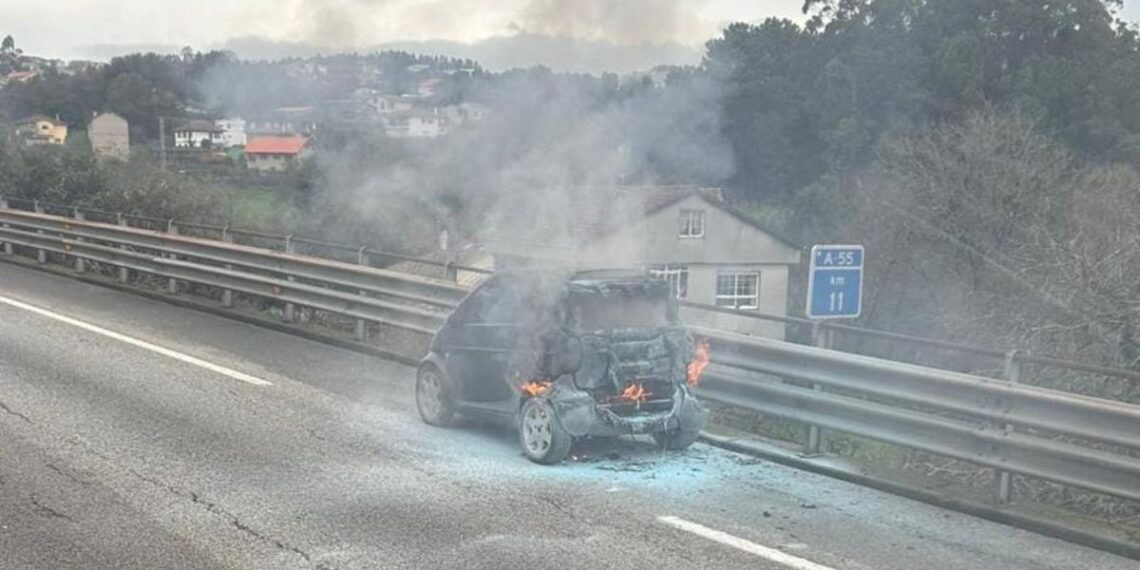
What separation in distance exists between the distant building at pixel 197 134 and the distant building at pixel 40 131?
3.89 meters

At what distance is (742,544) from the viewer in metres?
4.95

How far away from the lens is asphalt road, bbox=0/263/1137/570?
4793 millimetres

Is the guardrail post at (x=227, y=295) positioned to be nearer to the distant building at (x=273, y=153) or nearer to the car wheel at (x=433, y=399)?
the distant building at (x=273, y=153)

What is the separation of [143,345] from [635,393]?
5.93 metres

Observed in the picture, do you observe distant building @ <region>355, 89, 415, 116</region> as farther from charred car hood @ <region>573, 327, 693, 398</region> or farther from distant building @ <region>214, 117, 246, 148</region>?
charred car hood @ <region>573, 327, 693, 398</region>

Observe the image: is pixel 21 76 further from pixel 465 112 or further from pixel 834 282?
pixel 834 282

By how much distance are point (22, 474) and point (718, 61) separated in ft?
38.7

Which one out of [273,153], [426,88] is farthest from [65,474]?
[426,88]

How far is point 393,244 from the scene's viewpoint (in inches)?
510

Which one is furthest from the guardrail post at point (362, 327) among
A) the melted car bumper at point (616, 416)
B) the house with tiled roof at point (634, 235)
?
the melted car bumper at point (616, 416)

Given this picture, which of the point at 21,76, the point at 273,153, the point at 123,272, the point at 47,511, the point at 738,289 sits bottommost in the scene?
the point at 738,289

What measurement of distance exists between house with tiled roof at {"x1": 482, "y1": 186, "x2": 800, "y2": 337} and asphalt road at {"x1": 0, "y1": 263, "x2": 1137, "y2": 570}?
1.52 meters

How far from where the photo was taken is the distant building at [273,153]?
12.0 metres

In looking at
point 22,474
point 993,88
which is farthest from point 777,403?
point 993,88
